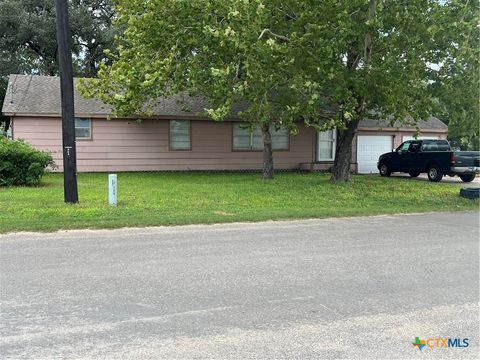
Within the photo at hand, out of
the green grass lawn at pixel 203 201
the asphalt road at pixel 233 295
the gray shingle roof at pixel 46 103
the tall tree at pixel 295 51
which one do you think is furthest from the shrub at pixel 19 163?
the asphalt road at pixel 233 295

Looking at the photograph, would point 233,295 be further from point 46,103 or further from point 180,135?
point 46,103

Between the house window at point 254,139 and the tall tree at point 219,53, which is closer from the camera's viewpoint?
the tall tree at point 219,53

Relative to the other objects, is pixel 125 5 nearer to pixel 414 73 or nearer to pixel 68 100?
pixel 68 100

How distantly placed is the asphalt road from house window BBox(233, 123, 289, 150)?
47.8 ft

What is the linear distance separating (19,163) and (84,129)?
5.83 meters

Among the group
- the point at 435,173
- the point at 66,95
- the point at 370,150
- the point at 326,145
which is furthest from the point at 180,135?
the point at 435,173

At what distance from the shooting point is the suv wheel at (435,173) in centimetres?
2094

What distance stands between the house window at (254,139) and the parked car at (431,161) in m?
A: 5.22

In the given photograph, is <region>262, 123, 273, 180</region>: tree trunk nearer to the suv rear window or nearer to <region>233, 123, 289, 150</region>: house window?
<region>233, 123, 289, 150</region>: house window

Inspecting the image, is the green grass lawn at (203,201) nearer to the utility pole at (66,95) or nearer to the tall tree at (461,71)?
the utility pole at (66,95)

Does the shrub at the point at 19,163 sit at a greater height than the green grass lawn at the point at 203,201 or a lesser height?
greater

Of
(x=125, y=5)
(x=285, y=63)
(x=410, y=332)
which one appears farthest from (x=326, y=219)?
(x=125, y=5)

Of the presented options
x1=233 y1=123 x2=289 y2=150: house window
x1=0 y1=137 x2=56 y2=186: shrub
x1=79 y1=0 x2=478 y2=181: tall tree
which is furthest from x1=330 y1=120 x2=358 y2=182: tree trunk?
x1=0 y1=137 x2=56 y2=186: shrub

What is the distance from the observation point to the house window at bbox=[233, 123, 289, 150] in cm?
2303
